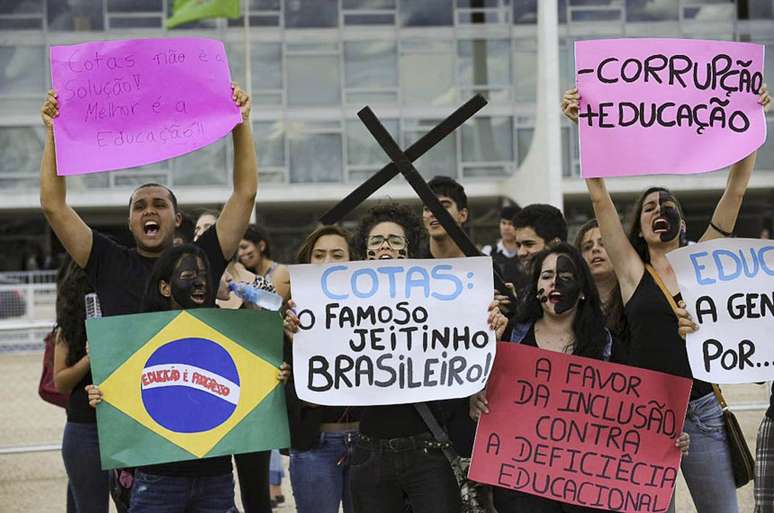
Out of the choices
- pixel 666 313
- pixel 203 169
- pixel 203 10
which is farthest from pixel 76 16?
pixel 666 313

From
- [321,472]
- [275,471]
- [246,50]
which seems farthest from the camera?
[246,50]

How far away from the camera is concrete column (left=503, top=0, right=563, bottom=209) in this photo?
81.7 feet

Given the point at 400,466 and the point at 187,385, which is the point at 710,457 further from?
the point at 187,385

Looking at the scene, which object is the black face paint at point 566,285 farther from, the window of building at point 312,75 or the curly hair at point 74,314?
the window of building at point 312,75

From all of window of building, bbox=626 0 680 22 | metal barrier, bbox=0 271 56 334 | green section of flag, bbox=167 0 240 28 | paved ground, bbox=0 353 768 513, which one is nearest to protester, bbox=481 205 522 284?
paved ground, bbox=0 353 768 513

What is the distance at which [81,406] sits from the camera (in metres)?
4.55

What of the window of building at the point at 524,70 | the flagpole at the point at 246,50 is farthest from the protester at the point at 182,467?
the window of building at the point at 524,70

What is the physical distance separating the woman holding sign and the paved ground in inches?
106

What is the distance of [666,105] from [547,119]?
21.3 meters

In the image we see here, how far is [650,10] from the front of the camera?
89.3 ft

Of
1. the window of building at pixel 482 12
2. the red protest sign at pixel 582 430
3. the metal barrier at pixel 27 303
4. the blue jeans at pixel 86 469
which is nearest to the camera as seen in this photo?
the red protest sign at pixel 582 430

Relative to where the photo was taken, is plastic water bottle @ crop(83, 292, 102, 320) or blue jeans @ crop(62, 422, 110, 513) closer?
plastic water bottle @ crop(83, 292, 102, 320)

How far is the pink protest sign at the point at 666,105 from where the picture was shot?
13.6 feet

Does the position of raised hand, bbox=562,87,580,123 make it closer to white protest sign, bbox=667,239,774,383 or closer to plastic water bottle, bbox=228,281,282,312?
white protest sign, bbox=667,239,774,383
